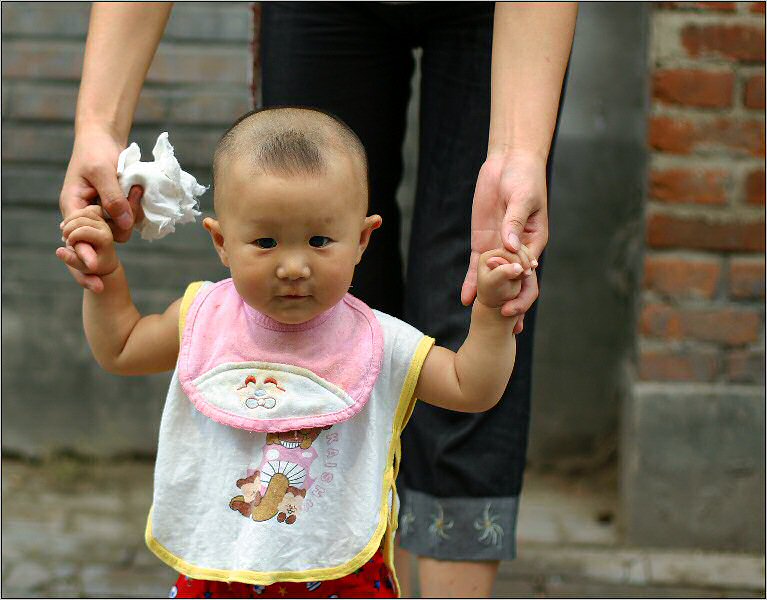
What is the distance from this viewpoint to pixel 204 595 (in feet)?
5.08

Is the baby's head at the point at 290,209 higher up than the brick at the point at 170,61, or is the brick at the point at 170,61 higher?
the brick at the point at 170,61

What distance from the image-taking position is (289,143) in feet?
4.54

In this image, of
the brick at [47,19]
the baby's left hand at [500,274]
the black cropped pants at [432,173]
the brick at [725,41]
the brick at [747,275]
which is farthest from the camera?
the brick at [47,19]

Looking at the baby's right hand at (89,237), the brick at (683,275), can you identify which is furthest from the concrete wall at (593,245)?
the baby's right hand at (89,237)

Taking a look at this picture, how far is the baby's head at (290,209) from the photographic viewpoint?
136cm

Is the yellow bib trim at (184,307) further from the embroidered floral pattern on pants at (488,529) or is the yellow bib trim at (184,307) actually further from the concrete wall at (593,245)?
the concrete wall at (593,245)

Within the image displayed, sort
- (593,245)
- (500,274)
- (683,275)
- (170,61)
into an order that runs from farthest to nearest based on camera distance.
A: (593,245), (170,61), (683,275), (500,274)

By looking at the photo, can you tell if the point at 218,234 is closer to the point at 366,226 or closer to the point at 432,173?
the point at 366,226

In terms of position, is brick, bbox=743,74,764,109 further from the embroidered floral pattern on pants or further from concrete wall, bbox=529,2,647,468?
the embroidered floral pattern on pants

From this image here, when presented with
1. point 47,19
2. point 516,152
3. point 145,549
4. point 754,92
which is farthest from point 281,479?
point 47,19

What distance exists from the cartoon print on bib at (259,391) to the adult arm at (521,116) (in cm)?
27

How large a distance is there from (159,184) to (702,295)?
56.7 inches

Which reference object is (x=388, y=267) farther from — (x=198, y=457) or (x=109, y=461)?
(x=109, y=461)

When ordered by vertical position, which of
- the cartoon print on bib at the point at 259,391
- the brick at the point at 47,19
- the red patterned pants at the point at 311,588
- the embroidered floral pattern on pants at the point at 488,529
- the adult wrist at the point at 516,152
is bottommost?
the embroidered floral pattern on pants at the point at 488,529
